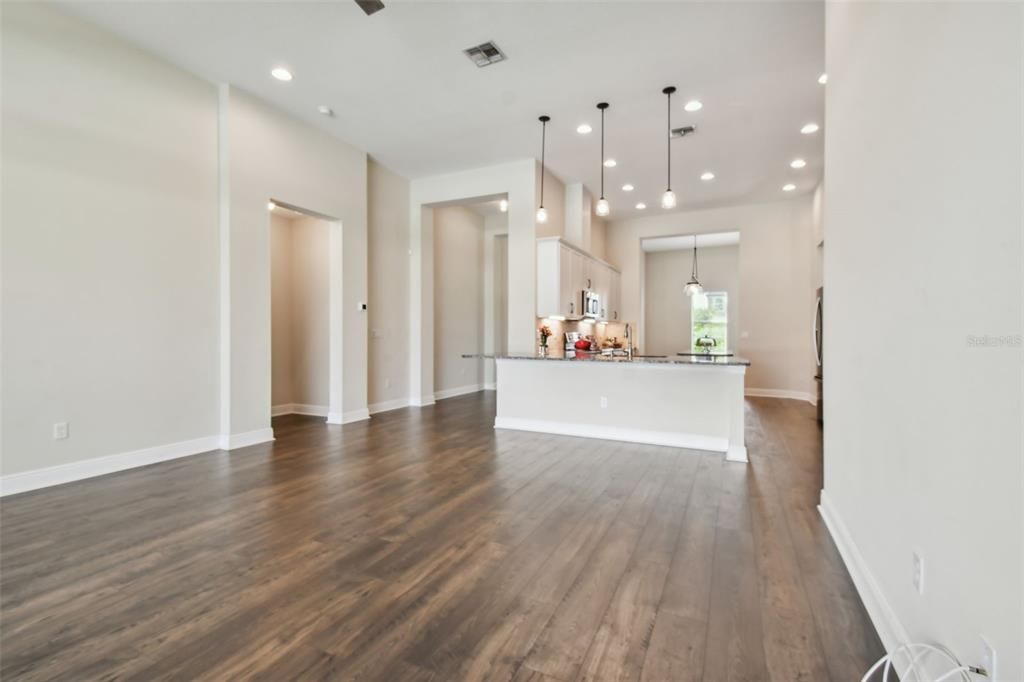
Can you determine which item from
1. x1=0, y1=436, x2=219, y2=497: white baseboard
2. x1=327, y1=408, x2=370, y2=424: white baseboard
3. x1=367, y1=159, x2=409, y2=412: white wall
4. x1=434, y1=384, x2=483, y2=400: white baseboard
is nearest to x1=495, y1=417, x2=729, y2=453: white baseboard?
x1=327, y1=408, x2=370, y2=424: white baseboard

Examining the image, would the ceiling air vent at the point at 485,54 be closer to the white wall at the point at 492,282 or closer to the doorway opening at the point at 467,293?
the doorway opening at the point at 467,293

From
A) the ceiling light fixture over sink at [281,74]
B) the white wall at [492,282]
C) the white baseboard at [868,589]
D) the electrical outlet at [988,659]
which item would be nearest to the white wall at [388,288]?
the ceiling light fixture over sink at [281,74]

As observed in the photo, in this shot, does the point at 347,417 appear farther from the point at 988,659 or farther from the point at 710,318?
the point at 710,318

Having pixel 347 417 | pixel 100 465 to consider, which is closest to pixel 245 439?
pixel 100 465

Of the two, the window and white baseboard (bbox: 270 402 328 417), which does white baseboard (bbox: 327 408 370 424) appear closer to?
white baseboard (bbox: 270 402 328 417)

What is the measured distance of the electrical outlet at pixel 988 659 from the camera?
0.96 m

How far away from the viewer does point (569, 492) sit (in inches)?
125

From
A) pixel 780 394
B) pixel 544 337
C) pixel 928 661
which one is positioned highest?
pixel 544 337

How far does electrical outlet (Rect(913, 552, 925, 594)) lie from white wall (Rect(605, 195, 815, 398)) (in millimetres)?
7570

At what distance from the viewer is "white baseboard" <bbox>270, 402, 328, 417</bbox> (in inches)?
256

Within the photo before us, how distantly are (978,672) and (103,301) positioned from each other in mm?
5150

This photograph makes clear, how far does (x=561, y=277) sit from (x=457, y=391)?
3125 millimetres

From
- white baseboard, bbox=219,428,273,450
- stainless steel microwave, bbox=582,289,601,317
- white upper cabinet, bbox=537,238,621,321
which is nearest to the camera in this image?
white baseboard, bbox=219,428,273,450

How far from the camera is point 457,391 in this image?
8359mm
